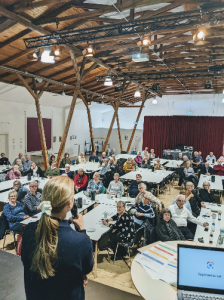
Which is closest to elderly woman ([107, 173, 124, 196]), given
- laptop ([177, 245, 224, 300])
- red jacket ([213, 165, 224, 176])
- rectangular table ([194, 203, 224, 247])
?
rectangular table ([194, 203, 224, 247])

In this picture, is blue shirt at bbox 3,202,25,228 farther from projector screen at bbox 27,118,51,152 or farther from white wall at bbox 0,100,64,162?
projector screen at bbox 27,118,51,152

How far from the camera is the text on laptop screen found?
174 centimetres

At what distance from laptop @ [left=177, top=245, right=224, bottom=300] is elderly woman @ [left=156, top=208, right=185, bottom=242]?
1.98 meters

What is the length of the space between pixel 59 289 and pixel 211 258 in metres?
1.14

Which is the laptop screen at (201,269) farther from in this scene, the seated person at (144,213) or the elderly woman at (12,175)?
the elderly woman at (12,175)

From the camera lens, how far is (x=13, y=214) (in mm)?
4500

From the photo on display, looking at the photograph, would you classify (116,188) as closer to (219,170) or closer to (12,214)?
(12,214)

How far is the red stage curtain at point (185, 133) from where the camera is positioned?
1634 cm

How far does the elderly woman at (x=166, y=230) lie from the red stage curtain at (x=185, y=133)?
549 inches

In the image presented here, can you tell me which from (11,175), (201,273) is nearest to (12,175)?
(11,175)

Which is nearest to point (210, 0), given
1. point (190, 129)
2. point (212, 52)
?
point (212, 52)

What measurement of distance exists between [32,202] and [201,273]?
13.2 ft

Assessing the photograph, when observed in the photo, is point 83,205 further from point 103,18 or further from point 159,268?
point 103,18

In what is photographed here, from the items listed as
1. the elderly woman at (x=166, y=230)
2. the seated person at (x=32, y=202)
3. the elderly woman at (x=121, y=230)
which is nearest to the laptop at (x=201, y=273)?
the elderly woman at (x=166, y=230)
